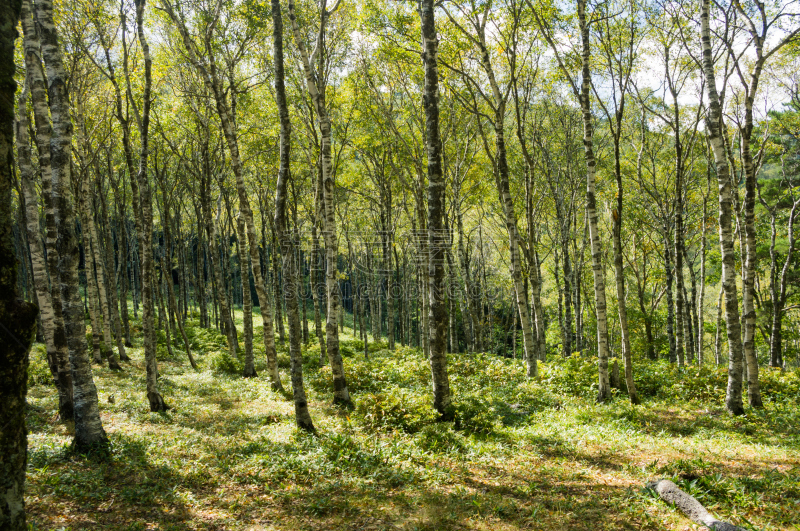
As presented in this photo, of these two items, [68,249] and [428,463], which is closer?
[68,249]

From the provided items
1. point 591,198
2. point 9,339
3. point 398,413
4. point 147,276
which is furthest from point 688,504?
point 147,276

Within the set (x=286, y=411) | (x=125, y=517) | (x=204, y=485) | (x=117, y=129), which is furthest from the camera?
(x=117, y=129)

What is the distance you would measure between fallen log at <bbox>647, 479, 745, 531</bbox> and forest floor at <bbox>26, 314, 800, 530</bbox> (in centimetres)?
18

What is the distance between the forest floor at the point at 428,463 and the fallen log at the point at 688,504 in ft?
0.59

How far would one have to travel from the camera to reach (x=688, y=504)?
18.2 feet

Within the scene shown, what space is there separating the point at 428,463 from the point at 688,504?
12.9 feet

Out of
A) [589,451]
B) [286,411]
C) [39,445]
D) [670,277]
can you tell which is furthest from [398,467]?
[670,277]

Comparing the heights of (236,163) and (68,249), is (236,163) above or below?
above

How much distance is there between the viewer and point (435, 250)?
9.33 metres

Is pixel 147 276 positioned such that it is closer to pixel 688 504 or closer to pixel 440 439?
pixel 440 439

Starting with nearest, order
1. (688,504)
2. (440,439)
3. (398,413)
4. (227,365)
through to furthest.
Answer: (688,504) < (440,439) < (398,413) < (227,365)

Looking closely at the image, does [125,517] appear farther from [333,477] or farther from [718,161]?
[718,161]

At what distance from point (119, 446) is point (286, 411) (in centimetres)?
432

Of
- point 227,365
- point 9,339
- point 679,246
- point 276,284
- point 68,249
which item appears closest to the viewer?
point 9,339
